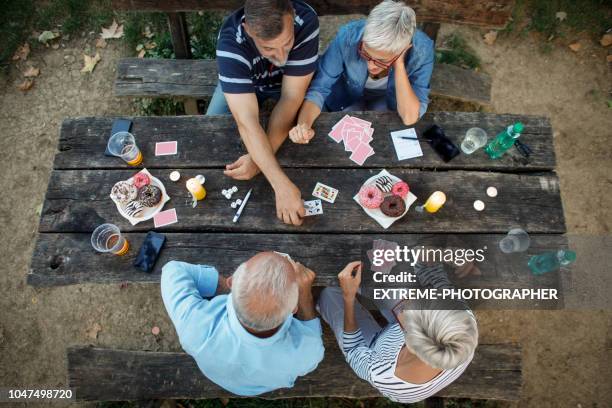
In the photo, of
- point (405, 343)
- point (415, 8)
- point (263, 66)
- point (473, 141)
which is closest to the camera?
point (405, 343)

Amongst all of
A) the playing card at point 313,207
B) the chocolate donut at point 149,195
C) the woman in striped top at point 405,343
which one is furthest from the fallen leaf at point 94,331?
the playing card at point 313,207

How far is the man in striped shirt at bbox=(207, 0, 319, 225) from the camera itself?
103 inches

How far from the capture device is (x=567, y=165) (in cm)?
451

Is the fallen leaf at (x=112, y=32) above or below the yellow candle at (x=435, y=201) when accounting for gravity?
below

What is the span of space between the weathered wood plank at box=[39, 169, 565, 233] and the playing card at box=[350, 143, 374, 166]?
7 centimetres

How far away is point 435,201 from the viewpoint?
2.62 m

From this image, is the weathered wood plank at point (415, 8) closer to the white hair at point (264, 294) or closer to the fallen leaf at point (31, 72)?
the fallen leaf at point (31, 72)

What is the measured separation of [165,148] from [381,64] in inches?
63.2

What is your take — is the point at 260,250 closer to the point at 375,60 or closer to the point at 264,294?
the point at 264,294

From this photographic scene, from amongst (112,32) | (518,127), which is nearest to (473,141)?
(518,127)

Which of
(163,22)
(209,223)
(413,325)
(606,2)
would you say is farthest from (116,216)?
(606,2)

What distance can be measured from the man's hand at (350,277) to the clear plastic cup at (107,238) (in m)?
1.37

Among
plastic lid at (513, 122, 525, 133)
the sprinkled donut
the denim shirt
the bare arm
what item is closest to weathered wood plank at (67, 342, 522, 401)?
the sprinkled donut

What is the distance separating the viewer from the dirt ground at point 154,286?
388cm
